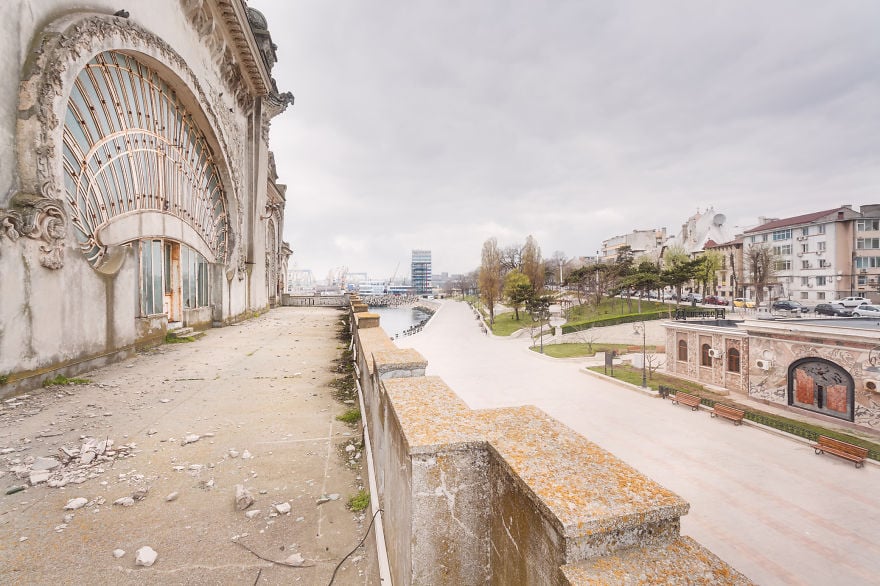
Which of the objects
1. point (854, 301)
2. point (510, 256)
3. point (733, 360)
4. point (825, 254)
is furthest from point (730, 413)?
point (510, 256)

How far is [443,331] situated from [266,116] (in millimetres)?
35646

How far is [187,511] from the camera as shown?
311 cm

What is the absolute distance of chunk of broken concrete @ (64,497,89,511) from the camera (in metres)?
3.05

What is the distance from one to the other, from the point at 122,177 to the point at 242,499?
42.9ft

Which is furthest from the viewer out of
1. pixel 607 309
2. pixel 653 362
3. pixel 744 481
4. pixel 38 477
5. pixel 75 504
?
pixel 607 309

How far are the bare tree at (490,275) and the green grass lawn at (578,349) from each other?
1900 centimetres

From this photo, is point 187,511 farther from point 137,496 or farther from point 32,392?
point 32,392

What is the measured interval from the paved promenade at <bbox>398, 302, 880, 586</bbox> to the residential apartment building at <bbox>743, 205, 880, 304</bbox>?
45845mm

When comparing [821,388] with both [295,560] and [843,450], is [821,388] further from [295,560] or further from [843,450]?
[295,560]

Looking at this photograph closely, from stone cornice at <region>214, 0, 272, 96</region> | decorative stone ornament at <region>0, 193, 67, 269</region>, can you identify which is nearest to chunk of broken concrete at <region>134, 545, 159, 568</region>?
decorative stone ornament at <region>0, 193, 67, 269</region>

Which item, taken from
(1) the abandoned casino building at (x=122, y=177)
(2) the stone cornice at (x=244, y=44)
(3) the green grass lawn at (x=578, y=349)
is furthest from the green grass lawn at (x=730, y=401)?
(2) the stone cornice at (x=244, y=44)

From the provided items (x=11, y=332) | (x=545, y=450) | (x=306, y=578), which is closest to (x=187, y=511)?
(x=306, y=578)

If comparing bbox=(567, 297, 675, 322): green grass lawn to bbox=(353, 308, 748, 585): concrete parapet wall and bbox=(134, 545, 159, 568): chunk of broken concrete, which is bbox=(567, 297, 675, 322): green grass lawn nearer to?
bbox=(353, 308, 748, 585): concrete parapet wall

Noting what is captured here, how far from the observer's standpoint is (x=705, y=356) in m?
26.1
